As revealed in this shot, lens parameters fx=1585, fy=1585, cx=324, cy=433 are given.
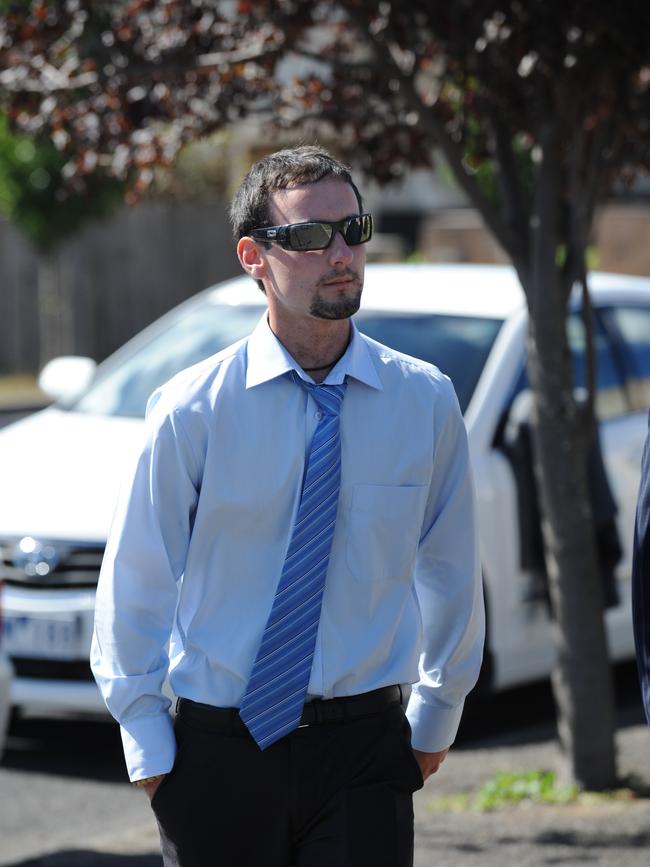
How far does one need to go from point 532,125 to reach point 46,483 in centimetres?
240

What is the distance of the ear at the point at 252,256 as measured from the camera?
3.08m

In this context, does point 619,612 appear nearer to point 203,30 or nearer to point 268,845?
point 203,30

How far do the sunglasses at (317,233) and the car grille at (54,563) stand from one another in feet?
10.5

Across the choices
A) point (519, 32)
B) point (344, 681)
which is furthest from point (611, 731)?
point (344, 681)

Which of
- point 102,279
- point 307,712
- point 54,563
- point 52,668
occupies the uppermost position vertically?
point 307,712

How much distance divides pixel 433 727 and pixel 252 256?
39.5 inches

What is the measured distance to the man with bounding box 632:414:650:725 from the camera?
2.75 meters

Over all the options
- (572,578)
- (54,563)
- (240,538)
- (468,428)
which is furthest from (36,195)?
(240,538)

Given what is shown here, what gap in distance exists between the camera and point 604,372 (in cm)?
743

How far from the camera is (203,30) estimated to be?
584 centimetres

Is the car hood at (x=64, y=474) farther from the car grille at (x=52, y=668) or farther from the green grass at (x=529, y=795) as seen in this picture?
the green grass at (x=529, y=795)

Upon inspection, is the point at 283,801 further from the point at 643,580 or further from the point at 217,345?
the point at 217,345

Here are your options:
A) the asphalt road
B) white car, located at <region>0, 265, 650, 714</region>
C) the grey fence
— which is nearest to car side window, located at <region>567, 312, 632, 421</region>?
white car, located at <region>0, 265, 650, 714</region>

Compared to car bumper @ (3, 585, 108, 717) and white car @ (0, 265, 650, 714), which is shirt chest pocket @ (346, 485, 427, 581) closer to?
white car @ (0, 265, 650, 714)
